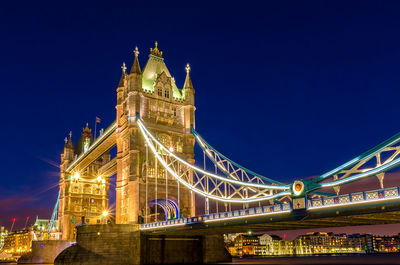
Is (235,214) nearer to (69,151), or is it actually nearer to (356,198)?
(356,198)

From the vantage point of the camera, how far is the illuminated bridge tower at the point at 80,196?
8431 centimetres

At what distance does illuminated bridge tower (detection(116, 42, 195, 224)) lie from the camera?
2112 inches

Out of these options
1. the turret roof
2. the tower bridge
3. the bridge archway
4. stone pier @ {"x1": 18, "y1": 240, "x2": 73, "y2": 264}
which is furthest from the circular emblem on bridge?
stone pier @ {"x1": 18, "y1": 240, "x2": 73, "y2": 264}

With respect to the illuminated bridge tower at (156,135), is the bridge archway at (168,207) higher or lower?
lower

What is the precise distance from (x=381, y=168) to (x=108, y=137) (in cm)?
4927

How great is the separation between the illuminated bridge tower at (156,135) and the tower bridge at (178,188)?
0.41 feet

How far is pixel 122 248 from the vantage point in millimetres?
45312

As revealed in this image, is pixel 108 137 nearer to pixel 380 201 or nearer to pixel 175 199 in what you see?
pixel 175 199

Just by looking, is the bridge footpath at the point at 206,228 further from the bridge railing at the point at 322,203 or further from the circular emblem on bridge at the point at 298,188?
the circular emblem on bridge at the point at 298,188

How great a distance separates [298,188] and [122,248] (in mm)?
23229

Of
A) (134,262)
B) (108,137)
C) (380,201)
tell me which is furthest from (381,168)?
(108,137)

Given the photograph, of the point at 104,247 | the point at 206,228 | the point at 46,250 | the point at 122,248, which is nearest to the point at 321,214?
the point at 206,228

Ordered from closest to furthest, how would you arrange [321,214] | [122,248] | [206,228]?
[321,214] → [206,228] → [122,248]

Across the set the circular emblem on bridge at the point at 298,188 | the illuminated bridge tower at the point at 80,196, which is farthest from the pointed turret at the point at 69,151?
the circular emblem on bridge at the point at 298,188
